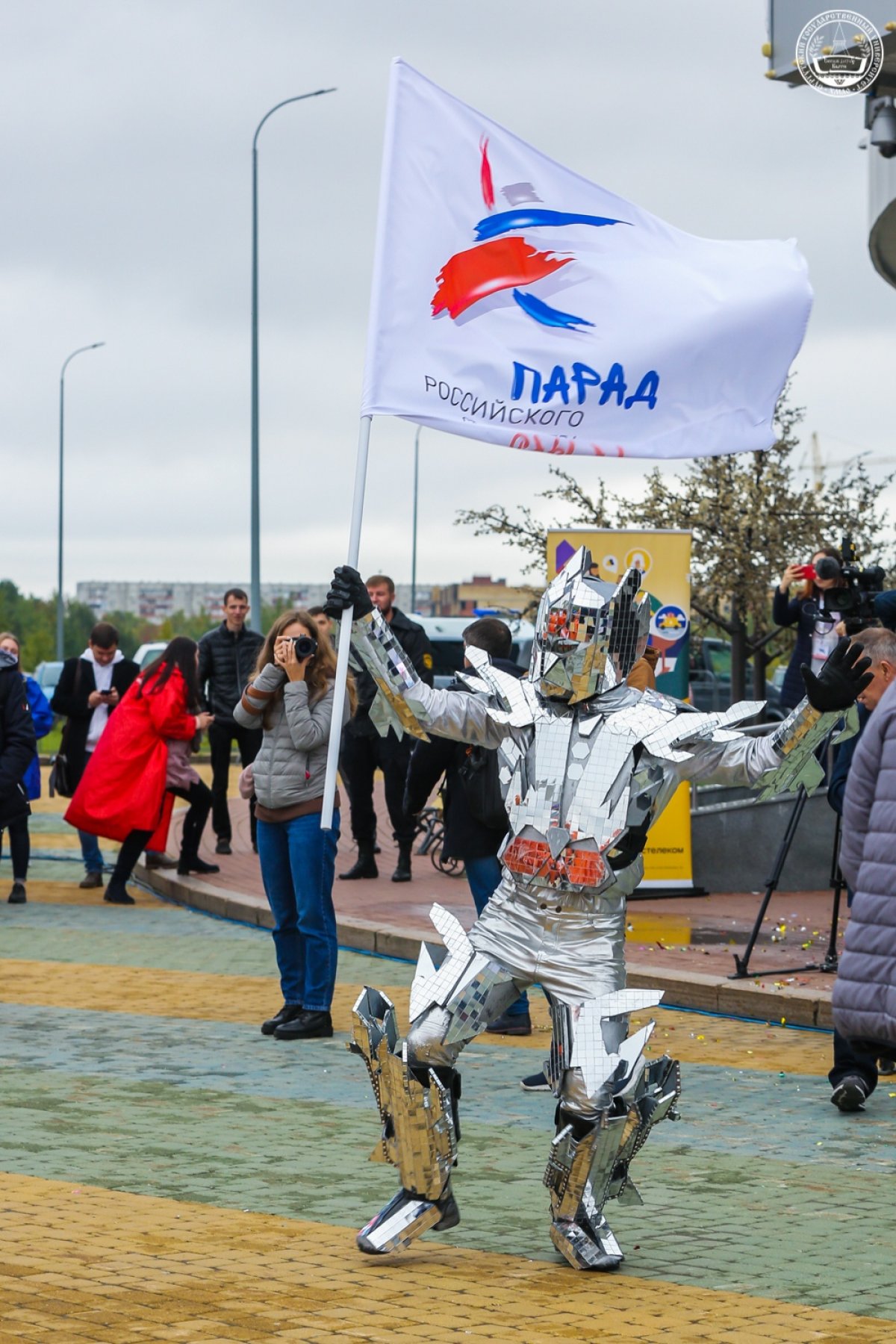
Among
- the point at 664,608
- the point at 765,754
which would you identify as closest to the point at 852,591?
the point at 765,754

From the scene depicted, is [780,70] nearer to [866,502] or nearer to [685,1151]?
[685,1151]

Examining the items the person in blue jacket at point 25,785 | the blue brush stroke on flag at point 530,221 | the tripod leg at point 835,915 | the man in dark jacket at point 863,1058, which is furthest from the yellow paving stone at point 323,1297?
the person in blue jacket at point 25,785

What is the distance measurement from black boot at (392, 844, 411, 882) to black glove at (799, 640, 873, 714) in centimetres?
888

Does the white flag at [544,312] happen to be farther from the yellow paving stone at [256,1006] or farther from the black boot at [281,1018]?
the black boot at [281,1018]

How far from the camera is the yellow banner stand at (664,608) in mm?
12391

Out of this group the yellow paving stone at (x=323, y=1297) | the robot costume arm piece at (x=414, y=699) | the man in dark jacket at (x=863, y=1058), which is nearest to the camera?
the yellow paving stone at (x=323, y=1297)

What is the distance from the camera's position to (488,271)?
6559 millimetres

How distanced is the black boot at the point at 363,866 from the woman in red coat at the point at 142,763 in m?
1.26

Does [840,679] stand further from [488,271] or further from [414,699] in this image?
[488,271]

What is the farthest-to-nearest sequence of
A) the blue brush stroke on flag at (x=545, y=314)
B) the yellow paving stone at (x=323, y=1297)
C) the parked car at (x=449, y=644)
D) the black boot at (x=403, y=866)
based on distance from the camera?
the parked car at (x=449, y=644) → the black boot at (x=403, y=866) → the blue brush stroke on flag at (x=545, y=314) → the yellow paving stone at (x=323, y=1297)

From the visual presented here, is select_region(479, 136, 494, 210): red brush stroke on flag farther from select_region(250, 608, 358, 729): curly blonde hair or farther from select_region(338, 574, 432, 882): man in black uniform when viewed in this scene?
Answer: select_region(338, 574, 432, 882): man in black uniform

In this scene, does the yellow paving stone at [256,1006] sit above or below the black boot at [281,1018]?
below

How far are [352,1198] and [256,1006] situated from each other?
359cm

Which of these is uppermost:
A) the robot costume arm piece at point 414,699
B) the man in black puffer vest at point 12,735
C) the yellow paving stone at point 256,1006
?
the robot costume arm piece at point 414,699
